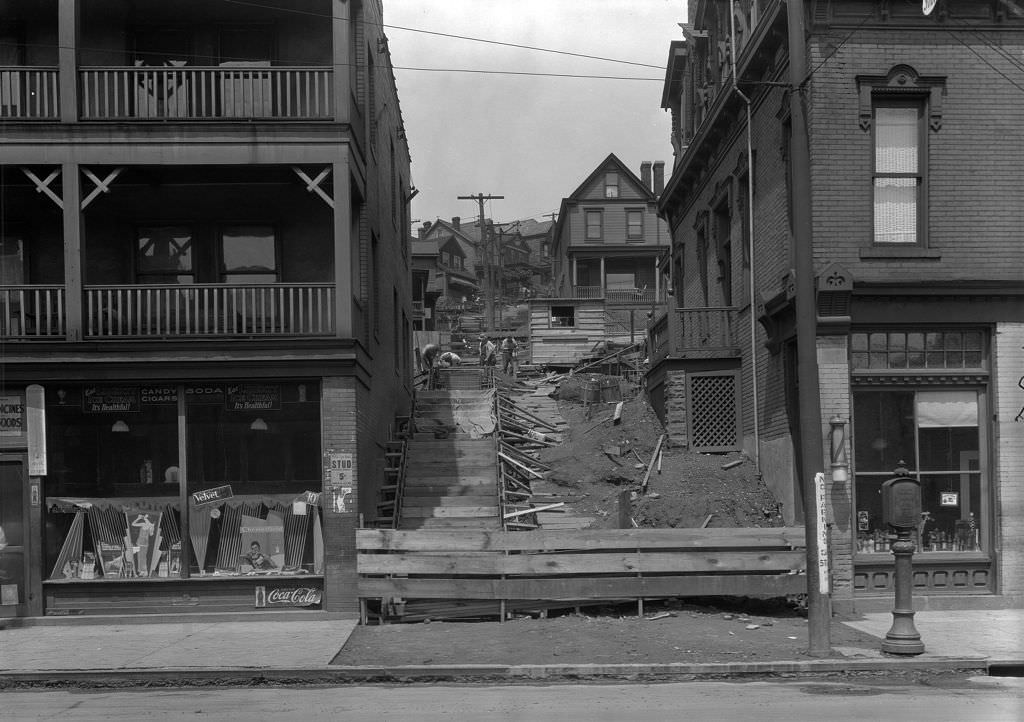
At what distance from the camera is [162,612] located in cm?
1530

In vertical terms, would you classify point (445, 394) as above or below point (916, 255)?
below

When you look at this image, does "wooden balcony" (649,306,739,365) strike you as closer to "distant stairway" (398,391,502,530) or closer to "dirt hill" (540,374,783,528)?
"dirt hill" (540,374,783,528)

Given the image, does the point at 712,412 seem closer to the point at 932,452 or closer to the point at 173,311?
the point at 932,452

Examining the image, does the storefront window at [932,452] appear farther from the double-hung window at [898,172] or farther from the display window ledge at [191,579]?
the display window ledge at [191,579]

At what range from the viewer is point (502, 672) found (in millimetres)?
11133

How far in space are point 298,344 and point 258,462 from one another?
190cm

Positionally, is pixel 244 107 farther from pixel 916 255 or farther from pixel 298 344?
pixel 916 255

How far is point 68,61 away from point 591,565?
10416mm

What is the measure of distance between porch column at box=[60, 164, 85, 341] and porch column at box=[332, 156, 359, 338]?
3.65 metres

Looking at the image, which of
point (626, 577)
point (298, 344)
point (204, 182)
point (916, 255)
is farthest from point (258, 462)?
point (916, 255)

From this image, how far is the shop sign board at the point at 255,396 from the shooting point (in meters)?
15.7

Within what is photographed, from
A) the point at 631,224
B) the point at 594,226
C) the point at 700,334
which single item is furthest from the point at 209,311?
the point at 631,224

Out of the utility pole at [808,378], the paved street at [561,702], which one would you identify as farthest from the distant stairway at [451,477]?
the paved street at [561,702]

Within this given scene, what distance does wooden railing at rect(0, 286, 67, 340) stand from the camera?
1541 cm
